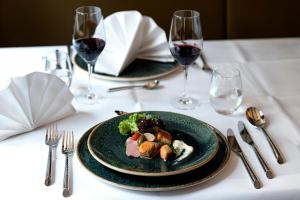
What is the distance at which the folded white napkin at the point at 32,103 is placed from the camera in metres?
0.97

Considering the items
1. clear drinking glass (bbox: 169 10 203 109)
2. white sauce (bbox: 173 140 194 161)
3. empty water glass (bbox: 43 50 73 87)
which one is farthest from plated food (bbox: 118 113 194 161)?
empty water glass (bbox: 43 50 73 87)

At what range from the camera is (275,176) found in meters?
0.85

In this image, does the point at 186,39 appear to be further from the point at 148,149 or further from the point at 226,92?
the point at 148,149

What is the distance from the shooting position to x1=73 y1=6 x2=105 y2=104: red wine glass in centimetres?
112

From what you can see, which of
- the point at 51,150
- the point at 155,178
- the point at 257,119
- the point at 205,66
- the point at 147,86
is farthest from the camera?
the point at 205,66

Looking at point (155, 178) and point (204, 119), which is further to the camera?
point (204, 119)

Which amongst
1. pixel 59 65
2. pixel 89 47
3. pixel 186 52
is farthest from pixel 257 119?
pixel 59 65

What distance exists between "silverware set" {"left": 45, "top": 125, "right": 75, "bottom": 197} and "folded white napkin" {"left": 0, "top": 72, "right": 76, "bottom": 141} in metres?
0.04

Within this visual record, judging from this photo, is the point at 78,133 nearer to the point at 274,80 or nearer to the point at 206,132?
the point at 206,132

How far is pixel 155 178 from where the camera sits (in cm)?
81

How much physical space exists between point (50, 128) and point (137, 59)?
1.42 ft

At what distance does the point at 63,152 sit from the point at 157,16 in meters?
1.25

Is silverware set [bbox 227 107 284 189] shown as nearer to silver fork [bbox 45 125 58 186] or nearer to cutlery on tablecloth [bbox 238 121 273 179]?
cutlery on tablecloth [bbox 238 121 273 179]

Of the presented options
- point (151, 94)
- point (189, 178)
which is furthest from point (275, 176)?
point (151, 94)
